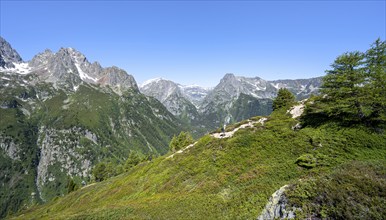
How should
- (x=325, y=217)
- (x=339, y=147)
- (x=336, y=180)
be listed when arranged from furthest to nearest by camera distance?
(x=339, y=147) → (x=336, y=180) → (x=325, y=217)

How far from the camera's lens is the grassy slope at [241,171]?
23469 millimetres

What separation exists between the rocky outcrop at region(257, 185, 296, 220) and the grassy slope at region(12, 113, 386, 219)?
2455 mm

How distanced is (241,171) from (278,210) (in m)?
15.1

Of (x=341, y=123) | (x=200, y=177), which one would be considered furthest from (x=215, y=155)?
(x=341, y=123)

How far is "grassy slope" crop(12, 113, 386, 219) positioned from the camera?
2347 centimetres

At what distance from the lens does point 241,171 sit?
1246 inches

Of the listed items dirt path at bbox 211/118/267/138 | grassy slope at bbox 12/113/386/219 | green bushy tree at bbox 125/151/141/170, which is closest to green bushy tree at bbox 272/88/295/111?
dirt path at bbox 211/118/267/138

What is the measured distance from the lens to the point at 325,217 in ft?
46.4

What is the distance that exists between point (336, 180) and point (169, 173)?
3080 centimetres

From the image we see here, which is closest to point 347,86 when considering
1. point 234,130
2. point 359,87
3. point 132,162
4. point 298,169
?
point 359,87

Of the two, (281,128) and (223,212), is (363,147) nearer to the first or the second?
(281,128)

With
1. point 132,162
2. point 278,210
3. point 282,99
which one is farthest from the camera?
point 132,162

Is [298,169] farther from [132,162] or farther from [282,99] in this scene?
[132,162]

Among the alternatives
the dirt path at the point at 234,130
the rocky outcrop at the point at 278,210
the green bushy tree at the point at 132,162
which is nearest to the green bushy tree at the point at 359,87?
the dirt path at the point at 234,130
